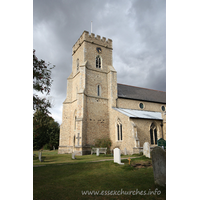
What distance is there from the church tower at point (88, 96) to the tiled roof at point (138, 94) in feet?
8.44

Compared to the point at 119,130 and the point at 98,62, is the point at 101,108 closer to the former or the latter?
the point at 119,130

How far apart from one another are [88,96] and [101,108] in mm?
2640

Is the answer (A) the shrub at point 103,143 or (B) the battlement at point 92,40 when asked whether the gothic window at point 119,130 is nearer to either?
(A) the shrub at point 103,143

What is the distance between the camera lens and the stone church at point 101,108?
59.5 feet

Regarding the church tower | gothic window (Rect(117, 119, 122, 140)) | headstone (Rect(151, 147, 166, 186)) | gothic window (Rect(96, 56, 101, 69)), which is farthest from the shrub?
headstone (Rect(151, 147, 166, 186))

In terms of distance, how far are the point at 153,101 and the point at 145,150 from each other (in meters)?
15.9

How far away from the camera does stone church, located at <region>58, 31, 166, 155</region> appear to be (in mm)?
18141

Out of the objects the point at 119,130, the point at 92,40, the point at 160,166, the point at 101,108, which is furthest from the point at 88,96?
the point at 160,166

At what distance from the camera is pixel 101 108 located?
860 inches

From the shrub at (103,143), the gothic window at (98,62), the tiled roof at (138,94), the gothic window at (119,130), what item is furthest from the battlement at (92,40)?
the shrub at (103,143)

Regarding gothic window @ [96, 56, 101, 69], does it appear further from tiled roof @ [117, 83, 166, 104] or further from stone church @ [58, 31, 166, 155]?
tiled roof @ [117, 83, 166, 104]
